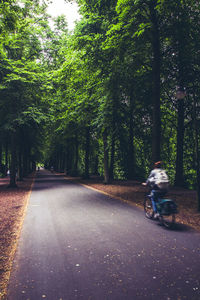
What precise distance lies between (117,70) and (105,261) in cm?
1132

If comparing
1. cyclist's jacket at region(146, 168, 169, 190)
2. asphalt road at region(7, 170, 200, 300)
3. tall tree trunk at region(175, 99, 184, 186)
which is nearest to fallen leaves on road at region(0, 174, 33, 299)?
asphalt road at region(7, 170, 200, 300)

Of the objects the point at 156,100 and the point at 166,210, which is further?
the point at 156,100

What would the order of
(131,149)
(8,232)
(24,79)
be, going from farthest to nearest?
1. (131,149)
2. (24,79)
3. (8,232)

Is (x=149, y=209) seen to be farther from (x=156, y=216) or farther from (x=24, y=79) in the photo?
(x=24, y=79)

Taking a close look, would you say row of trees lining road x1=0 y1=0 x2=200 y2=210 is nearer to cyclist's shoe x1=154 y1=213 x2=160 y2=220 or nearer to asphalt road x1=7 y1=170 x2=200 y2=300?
cyclist's shoe x1=154 y1=213 x2=160 y2=220

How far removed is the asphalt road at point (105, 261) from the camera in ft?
11.2

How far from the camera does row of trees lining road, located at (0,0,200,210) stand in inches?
454

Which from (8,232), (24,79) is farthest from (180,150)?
(8,232)

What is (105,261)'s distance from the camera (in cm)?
446

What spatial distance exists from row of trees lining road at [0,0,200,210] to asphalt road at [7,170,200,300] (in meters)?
4.94

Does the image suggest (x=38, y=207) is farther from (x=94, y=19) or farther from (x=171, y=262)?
(x=94, y=19)

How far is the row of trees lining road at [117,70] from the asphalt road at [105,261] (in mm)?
4939

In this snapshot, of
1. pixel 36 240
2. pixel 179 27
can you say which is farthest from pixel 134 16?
pixel 36 240

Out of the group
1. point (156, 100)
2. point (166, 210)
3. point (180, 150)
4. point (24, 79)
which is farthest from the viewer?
point (180, 150)
